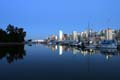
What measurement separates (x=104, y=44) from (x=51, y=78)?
66.4 m

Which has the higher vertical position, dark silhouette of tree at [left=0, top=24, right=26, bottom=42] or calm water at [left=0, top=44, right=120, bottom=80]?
dark silhouette of tree at [left=0, top=24, right=26, bottom=42]

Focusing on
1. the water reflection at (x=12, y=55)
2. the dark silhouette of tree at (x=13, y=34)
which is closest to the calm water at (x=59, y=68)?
the water reflection at (x=12, y=55)

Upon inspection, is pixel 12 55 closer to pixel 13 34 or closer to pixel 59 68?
pixel 59 68

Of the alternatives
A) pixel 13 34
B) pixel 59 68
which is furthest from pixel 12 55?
pixel 13 34

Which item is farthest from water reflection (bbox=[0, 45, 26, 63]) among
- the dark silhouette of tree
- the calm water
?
the dark silhouette of tree

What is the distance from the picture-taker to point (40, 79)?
17.0 metres

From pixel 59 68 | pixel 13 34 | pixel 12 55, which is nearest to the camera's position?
pixel 59 68

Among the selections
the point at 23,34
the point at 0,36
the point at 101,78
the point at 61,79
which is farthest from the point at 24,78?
the point at 23,34

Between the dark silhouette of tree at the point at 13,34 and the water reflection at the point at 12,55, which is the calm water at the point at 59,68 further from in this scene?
the dark silhouette of tree at the point at 13,34

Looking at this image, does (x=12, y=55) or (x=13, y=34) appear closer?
(x=12, y=55)

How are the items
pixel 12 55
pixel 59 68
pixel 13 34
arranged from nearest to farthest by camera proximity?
pixel 59 68 → pixel 12 55 → pixel 13 34

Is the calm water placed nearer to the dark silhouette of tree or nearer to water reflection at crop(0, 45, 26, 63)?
water reflection at crop(0, 45, 26, 63)

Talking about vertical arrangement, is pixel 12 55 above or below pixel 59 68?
above

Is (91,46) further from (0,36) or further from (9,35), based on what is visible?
(9,35)
